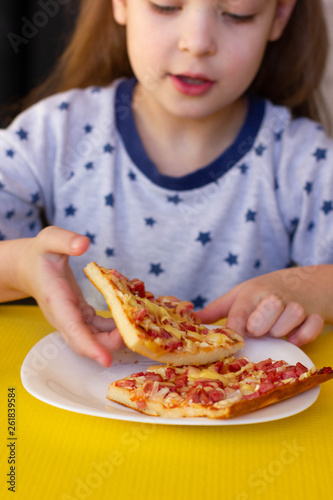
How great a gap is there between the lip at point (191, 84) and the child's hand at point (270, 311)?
0.41 m

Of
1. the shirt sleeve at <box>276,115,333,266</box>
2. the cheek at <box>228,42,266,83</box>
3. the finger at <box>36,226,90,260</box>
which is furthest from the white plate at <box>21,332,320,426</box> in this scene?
the cheek at <box>228,42,266,83</box>

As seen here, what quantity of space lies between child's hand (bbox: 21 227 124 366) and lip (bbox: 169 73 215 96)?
468 mm

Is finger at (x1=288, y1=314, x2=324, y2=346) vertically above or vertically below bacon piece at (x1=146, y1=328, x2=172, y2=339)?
below

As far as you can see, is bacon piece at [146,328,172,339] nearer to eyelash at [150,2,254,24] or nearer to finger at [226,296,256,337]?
finger at [226,296,256,337]

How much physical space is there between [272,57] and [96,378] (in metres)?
1.08

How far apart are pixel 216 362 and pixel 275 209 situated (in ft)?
2.09

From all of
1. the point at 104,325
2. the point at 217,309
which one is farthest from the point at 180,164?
the point at 104,325

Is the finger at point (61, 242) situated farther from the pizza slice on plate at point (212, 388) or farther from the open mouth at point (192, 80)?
the open mouth at point (192, 80)

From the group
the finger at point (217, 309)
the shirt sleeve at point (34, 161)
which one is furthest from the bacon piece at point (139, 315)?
the shirt sleeve at point (34, 161)

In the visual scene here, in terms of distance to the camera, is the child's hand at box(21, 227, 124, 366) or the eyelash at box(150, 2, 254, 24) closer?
the child's hand at box(21, 227, 124, 366)

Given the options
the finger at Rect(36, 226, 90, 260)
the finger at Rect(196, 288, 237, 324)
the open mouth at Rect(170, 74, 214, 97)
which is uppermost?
the open mouth at Rect(170, 74, 214, 97)

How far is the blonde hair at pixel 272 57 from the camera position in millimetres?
1432

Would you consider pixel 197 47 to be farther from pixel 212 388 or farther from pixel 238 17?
pixel 212 388

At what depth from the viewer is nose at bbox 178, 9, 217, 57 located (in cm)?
104
